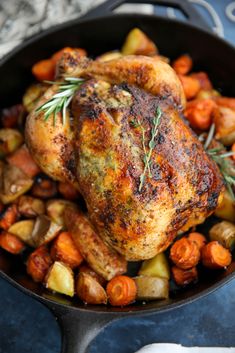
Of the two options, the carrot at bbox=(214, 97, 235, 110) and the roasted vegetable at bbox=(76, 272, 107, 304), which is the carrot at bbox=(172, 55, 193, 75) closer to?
the carrot at bbox=(214, 97, 235, 110)

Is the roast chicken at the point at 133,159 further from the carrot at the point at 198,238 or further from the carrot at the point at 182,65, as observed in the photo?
the carrot at the point at 182,65

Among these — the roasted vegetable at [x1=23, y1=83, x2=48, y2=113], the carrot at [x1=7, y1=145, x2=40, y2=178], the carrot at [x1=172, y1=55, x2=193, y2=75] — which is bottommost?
the carrot at [x1=172, y1=55, x2=193, y2=75]

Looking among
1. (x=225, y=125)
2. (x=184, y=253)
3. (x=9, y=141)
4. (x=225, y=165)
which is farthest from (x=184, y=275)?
(x=9, y=141)

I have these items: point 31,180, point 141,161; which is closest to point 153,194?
point 141,161

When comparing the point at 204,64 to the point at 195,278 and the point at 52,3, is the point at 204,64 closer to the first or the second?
the point at 52,3

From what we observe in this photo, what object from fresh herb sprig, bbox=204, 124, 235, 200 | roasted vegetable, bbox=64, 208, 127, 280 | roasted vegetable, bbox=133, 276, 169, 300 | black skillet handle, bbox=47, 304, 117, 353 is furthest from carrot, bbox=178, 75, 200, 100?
black skillet handle, bbox=47, 304, 117, 353

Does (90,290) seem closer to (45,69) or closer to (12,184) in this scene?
(12,184)
